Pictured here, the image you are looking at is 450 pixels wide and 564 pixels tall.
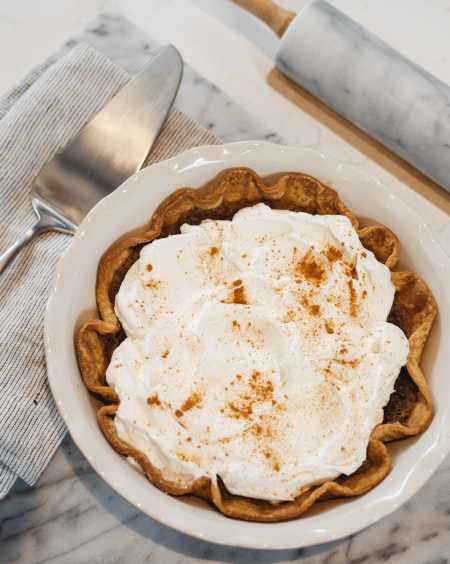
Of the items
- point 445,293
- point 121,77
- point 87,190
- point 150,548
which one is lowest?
point 150,548

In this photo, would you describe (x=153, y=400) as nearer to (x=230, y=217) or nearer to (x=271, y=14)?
(x=230, y=217)

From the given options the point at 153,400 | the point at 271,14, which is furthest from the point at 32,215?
the point at 271,14

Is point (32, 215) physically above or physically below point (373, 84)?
below

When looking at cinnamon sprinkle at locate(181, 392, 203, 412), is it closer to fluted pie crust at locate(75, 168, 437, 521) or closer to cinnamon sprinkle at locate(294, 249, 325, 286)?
fluted pie crust at locate(75, 168, 437, 521)

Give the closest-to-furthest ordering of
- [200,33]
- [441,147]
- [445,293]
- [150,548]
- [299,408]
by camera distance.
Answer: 1. [299,408]
2. [445,293]
3. [150,548]
4. [441,147]
5. [200,33]

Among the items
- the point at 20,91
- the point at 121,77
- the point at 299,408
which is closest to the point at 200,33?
the point at 121,77

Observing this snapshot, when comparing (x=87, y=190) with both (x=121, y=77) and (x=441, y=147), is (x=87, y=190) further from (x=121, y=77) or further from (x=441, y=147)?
(x=441, y=147)

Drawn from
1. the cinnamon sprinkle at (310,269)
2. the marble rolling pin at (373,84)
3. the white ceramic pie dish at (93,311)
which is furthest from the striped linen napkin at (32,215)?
the cinnamon sprinkle at (310,269)
